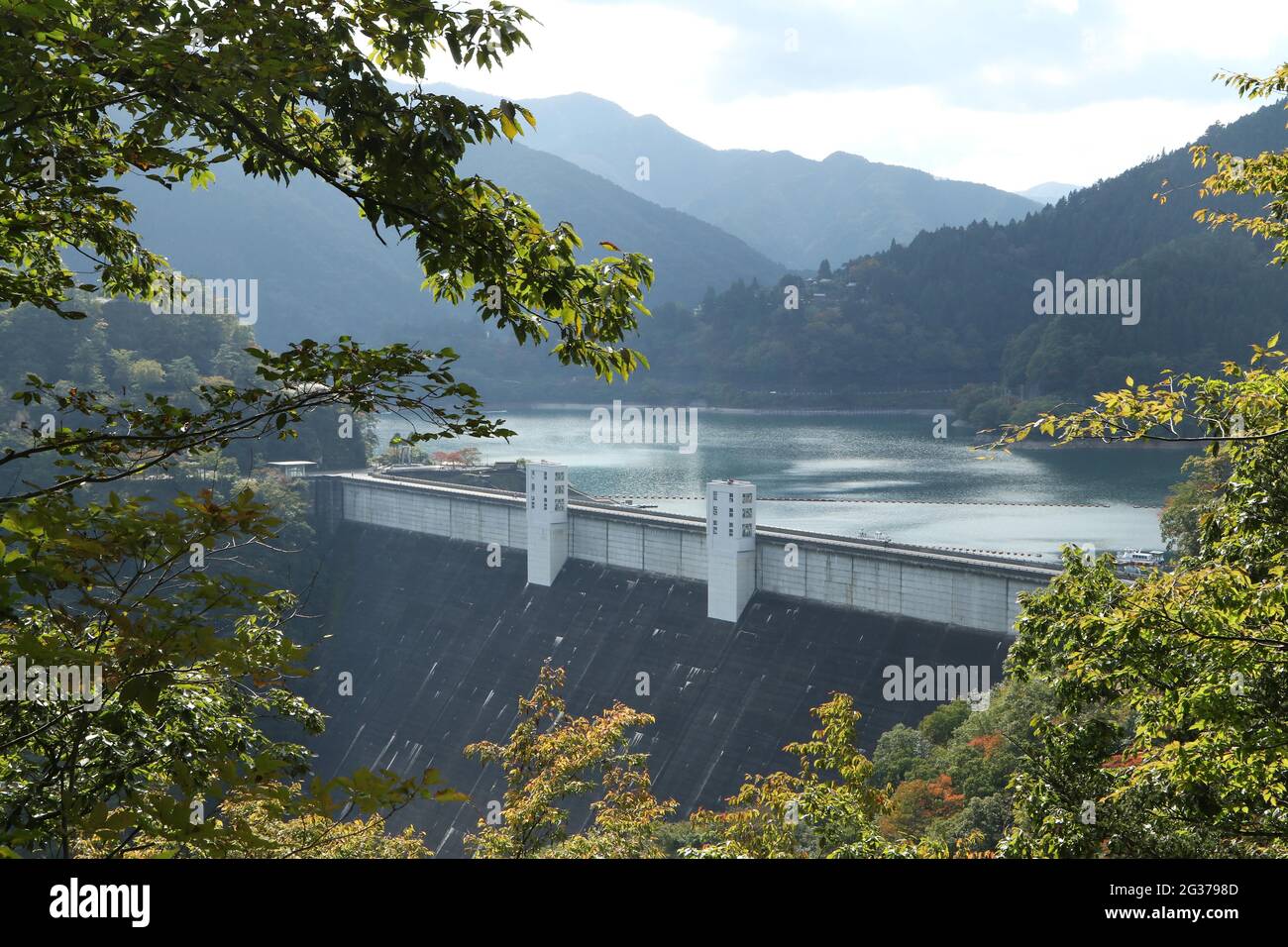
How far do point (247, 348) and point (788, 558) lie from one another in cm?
2536

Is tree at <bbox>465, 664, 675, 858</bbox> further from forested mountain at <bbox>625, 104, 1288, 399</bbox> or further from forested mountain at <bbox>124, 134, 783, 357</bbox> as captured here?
forested mountain at <bbox>124, 134, 783, 357</bbox>

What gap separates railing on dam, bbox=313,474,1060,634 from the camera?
84.2 feet

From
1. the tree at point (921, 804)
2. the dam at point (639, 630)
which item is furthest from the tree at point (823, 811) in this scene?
the dam at point (639, 630)

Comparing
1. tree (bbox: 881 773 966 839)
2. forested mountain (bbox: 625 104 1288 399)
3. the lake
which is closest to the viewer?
tree (bbox: 881 773 966 839)

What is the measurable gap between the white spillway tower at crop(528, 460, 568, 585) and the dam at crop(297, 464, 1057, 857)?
0.06 meters

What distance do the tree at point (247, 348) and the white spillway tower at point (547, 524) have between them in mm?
29474

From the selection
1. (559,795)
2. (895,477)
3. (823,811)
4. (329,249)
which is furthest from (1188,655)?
(329,249)

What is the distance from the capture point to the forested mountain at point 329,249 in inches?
5094

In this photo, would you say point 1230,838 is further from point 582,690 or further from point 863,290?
point 863,290

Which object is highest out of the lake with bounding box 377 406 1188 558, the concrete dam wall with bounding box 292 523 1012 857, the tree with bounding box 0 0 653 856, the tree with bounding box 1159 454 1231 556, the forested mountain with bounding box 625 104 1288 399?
the forested mountain with bounding box 625 104 1288 399

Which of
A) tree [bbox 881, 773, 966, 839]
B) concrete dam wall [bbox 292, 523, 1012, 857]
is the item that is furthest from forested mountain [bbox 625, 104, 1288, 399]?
tree [bbox 881, 773, 966, 839]

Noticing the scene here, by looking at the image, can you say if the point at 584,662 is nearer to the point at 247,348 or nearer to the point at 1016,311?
the point at 247,348

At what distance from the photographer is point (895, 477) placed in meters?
68.2
